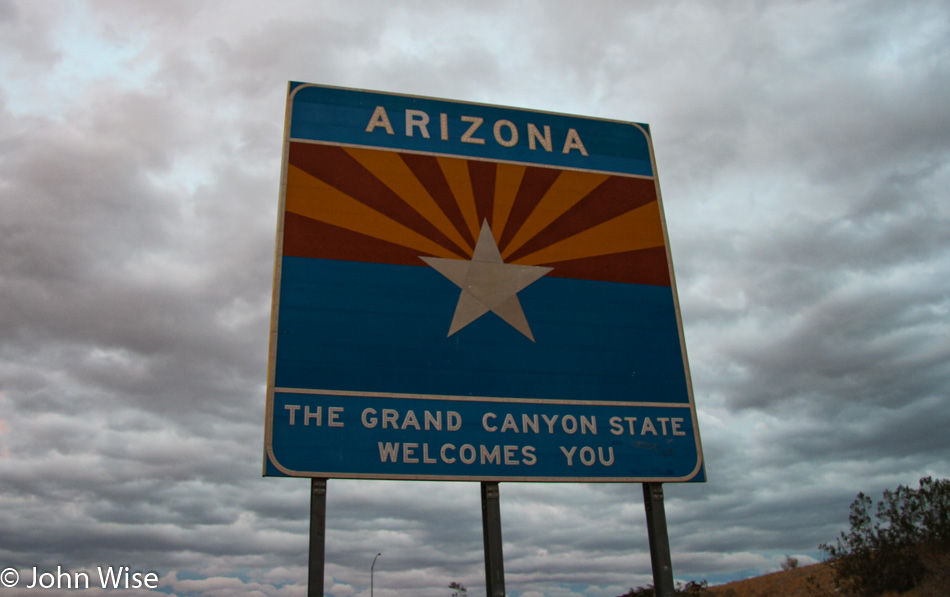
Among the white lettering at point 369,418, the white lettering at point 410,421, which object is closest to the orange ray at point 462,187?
the white lettering at point 410,421

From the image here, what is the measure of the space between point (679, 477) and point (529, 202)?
5.61 metres

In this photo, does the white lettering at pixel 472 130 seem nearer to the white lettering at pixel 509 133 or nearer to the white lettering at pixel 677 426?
the white lettering at pixel 509 133

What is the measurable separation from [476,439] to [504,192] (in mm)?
4745

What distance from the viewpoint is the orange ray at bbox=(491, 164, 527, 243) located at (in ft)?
46.3

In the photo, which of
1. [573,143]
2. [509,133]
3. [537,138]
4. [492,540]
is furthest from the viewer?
[573,143]

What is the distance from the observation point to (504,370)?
13031mm

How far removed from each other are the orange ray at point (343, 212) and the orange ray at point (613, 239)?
183cm

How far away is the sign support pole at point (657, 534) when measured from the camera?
41.9 feet

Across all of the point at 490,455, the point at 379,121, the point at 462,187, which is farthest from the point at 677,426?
the point at 379,121

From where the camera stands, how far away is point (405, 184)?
14.0m

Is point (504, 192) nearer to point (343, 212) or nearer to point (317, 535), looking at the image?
point (343, 212)

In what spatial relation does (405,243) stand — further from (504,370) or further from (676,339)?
(676,339)

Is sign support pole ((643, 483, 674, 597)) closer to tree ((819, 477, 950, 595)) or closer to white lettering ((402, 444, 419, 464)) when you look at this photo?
white lettering ((402, 444, 419, 464))

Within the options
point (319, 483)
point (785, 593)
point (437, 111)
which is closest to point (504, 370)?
point (319, 483)
